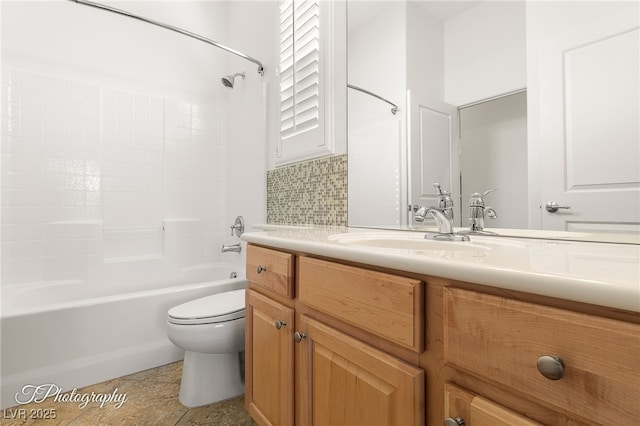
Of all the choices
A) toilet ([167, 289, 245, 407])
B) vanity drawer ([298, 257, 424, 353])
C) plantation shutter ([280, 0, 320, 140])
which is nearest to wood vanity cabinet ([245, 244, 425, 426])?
vanity drawer ([298, 257, 424, 353])

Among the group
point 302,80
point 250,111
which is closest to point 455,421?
point 302,80

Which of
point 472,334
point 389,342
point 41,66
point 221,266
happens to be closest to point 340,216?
point 389,342

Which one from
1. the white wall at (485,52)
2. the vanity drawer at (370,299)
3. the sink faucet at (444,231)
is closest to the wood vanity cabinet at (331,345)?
the vanity drawer at (370,299)

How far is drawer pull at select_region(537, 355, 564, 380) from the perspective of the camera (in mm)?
403

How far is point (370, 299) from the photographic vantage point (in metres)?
0.68

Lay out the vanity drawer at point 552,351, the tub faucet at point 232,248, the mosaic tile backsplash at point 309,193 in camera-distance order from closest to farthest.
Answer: the vanity drawer at point 552,351 → the mosaic tile backsplash at point 309,193 → the tub faucet at point 232,248

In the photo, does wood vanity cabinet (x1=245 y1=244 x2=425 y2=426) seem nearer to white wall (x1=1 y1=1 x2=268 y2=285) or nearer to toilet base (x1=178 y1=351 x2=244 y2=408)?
toilet base (x1=178 y1=351 x2=244 y2=408)

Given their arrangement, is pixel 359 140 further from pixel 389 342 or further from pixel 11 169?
pixel 11 169

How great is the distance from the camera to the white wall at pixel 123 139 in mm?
1943

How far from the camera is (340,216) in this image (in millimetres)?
1570

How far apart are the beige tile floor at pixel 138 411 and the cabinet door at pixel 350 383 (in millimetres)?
669

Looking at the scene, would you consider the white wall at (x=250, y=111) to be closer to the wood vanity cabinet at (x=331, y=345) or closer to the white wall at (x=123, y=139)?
the white wall at (x=123, y=139)

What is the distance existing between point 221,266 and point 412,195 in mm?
1895

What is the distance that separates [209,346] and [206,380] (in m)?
0.21
